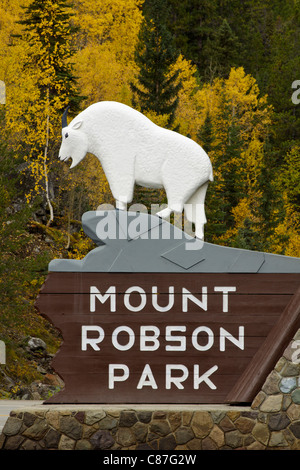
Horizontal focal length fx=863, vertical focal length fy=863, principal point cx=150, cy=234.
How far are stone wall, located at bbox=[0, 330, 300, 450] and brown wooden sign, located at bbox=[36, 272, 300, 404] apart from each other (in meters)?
0.29

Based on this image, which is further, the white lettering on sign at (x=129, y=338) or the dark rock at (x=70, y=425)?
the white lettering on sign at (x=129, y=338)

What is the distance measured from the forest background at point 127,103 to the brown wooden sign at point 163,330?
12689mm

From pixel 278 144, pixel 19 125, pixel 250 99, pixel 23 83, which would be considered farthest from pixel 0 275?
pixel 278 144

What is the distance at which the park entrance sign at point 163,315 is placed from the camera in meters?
9.66

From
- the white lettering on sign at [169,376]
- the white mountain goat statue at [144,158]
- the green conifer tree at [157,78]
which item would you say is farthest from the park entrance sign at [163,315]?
the green conifer tree at [157,78]

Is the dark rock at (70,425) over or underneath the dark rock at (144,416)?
underneath

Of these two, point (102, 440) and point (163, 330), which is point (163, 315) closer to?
point (163, 330)

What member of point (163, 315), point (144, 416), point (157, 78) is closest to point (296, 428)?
point (144, 416)

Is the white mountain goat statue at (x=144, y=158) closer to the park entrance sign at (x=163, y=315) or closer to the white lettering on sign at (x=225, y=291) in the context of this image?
the park entrance sign at (x=163, y=315)

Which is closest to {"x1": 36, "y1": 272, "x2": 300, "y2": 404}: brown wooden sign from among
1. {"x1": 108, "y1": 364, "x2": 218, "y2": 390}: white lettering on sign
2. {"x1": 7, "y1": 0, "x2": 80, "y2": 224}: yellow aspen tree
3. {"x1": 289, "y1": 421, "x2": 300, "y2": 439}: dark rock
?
{"x1": 108, "y1": 364, "x2": 218, "y2": 390}: white lettering on sign

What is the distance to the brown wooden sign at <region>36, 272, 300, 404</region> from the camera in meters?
9.66

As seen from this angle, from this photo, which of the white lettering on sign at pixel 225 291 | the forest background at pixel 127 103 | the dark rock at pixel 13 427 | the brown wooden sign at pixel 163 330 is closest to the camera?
the dark rock at pixel 13 427

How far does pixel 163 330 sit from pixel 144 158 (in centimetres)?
209

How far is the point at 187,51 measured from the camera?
192 ft
